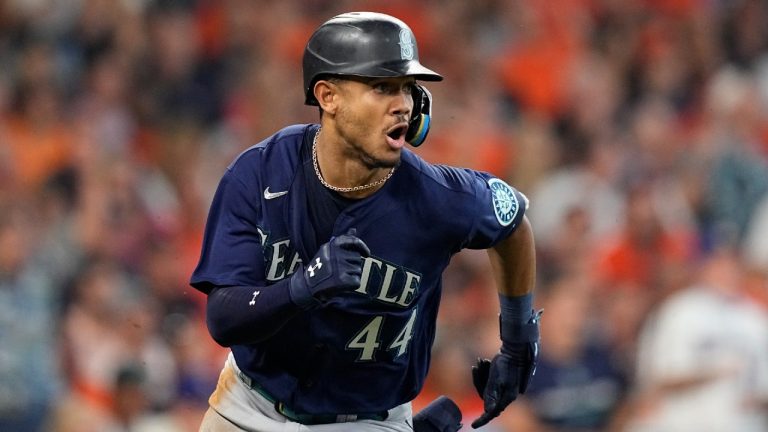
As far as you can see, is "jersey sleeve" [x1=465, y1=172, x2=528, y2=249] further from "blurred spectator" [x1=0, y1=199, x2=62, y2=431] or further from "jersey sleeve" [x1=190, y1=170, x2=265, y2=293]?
"blurred spectator" [x1=0, y1=199, x2=62, y2=431]

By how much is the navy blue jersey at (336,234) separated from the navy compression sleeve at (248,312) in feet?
0.22

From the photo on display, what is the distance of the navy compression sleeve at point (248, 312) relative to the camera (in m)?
3.94

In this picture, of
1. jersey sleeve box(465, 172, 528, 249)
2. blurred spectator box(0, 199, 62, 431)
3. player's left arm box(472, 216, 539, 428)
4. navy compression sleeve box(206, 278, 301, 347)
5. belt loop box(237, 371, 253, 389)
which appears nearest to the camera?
navy compression sleeve box(206, 278, 301, 347)

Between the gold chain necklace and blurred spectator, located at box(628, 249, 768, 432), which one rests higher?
blurred spectator, located at box(628, 249, 768, 432)

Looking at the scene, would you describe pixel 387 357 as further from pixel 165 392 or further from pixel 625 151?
pixel 625 151

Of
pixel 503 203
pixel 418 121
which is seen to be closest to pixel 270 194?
pixel 418 121

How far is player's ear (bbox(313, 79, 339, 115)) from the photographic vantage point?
13.6ft

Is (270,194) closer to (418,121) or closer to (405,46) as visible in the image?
(418,121)

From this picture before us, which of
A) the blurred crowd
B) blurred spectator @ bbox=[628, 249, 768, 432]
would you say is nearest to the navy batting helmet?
Answer: the blurred crowd

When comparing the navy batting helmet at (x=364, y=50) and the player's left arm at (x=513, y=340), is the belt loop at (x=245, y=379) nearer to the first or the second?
the player's left arm at (x=513, y=340)

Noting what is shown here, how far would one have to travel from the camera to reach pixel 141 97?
30.2 ft

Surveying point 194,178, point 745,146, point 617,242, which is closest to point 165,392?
point 194,178

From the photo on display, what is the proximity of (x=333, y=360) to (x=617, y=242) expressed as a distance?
472 centimetres

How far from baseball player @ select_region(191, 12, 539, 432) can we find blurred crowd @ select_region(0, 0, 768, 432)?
304cm
